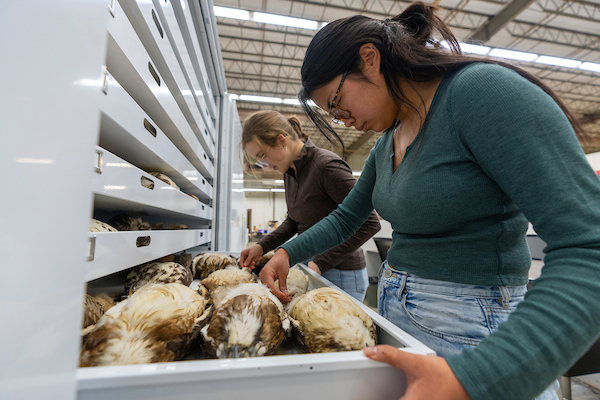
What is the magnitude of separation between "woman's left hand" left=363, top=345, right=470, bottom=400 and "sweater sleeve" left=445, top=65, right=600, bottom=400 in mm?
12

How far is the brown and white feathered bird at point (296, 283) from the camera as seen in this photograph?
3.29 ft

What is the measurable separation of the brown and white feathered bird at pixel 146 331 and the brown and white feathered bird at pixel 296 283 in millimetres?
446

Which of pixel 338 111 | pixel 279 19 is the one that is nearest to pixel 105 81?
pixel 338 111

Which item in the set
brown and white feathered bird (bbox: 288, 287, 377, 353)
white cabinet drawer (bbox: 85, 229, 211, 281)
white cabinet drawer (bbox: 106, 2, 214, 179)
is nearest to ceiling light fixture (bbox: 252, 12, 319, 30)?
white cabinet drawer (bbox: 106, 2, 214, 179)

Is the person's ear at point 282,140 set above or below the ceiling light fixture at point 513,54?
below

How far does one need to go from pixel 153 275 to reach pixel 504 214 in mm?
931

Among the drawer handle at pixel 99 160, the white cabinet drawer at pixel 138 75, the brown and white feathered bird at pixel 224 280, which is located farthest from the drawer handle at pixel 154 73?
the brown and white feathered bird at pixel 224 280

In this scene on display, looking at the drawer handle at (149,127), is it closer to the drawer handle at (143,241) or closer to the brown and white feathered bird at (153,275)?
the drawer handle at (143,241)

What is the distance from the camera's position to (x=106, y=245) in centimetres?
58

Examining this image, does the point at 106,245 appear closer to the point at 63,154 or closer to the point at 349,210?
the point at 63,154

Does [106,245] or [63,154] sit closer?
[63,154]

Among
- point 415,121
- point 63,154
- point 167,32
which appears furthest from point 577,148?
point 167,32

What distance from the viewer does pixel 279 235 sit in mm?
1685

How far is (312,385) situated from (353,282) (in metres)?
1.14
